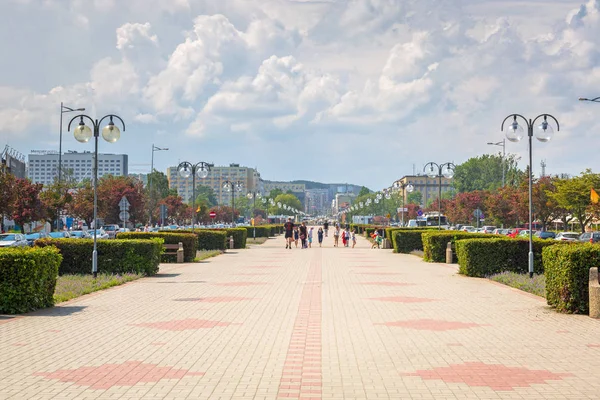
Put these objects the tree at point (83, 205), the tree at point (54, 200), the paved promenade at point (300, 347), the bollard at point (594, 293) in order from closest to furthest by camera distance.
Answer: the paved promenade at point (300, 347)
the bollard at point (594, 293)
the tree at point (54, 200)
the tree at point (83, 205)

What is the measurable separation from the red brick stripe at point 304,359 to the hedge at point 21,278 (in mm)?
5249

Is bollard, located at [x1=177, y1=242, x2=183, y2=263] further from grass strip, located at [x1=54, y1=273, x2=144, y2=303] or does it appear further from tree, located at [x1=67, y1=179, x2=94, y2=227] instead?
tree, located at [x1=67, y1=179, x2=94, y2=227]

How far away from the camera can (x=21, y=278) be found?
47.1 feet

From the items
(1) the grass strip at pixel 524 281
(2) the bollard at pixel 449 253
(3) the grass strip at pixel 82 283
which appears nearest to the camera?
(3) the grass strip at pixel 82 283

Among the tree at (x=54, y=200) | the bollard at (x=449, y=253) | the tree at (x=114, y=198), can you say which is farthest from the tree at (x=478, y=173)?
the bollard at (x=449, y=253)

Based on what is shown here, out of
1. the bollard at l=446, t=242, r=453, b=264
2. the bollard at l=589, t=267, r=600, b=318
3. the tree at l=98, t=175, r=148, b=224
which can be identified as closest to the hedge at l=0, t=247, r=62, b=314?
the bollard at l=589, t=267, r=600, b=318

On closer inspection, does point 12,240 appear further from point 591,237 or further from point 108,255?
point 591,237

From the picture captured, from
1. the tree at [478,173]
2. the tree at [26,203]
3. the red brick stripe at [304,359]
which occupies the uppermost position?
the tree at [478,173]

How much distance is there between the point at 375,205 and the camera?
164000 millimetres

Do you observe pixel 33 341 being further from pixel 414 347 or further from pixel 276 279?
pixel 276 279

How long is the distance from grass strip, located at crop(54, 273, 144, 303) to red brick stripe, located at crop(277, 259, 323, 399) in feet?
18.2

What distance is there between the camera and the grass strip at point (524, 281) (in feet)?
60.4

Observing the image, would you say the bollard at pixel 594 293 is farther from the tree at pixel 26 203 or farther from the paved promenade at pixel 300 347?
the tree at pixel 26 203

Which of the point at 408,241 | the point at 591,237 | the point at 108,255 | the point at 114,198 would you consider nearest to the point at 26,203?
the point at 114,198
